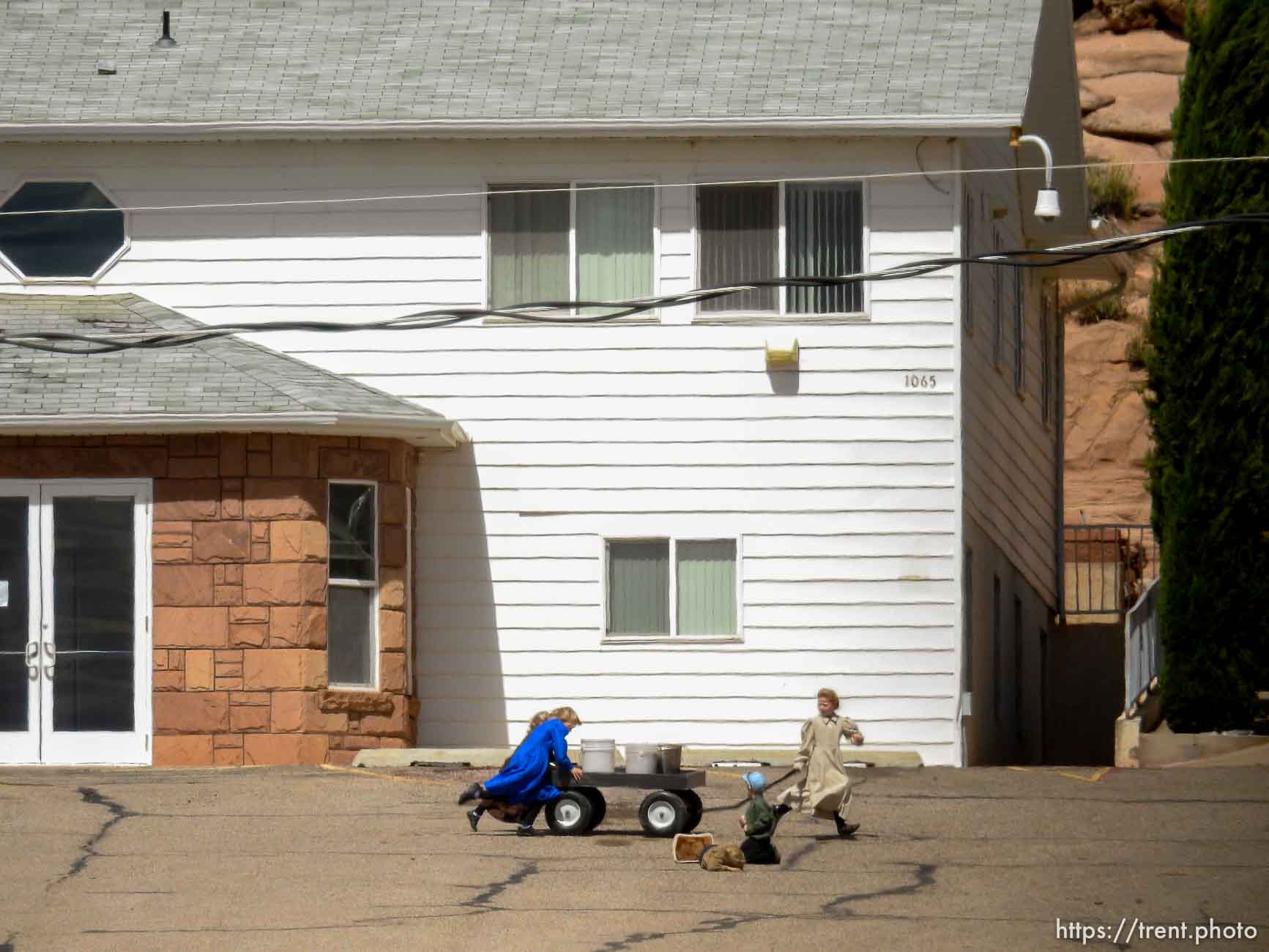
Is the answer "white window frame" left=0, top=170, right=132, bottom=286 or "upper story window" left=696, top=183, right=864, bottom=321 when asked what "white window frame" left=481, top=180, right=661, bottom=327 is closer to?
"upper story window" left=696, top=183, right=864, bottom=321

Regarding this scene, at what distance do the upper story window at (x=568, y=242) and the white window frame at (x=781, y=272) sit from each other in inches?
→ 16.4

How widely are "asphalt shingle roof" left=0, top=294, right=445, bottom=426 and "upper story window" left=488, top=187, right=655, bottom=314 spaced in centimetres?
157

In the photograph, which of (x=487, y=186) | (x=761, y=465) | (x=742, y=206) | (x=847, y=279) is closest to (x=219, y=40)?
(x=487, y=186)

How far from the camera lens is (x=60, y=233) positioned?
20.0m

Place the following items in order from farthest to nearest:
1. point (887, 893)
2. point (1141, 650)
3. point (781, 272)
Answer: point (1141, 650)
point (781, 272)
point (887, 893)

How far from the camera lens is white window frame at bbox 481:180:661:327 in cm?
1925

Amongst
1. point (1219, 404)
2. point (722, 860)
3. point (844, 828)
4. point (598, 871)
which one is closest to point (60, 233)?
point (844, 828)

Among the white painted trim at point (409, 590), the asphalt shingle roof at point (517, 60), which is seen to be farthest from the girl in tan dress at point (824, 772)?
the asphalt shingle roof at point (517, 60)

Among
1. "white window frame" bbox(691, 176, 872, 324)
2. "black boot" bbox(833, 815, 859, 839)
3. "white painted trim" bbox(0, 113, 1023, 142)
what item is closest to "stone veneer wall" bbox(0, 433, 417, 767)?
"white painted trim" bbox(0, 113, 1023, 142)

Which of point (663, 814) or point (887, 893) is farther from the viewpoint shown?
point (663, 814)

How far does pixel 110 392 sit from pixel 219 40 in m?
4.25

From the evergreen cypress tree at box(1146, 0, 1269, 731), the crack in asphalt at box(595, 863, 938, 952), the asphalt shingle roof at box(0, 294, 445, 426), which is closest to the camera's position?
the crack in asphalt at box(595, 863, 938, 952)

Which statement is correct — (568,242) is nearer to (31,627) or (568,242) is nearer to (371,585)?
(371,585)

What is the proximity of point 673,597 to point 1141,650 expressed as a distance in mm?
5181
